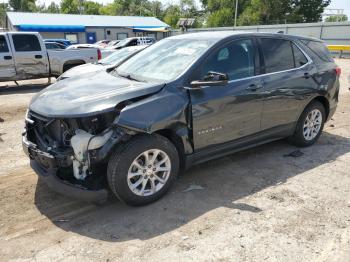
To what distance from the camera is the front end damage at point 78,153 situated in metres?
3.54

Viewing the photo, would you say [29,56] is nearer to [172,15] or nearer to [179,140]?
[179,140]

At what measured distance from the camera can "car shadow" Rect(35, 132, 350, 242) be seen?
3586mm

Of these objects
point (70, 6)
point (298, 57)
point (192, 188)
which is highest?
point (70, 6)

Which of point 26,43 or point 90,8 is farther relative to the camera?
point 90,8

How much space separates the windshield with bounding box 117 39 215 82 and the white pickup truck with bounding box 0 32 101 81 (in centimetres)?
860

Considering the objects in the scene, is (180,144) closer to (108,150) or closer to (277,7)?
(108,150)

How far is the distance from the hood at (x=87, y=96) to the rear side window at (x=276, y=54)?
1759 mm

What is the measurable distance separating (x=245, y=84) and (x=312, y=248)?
2136 millimetres

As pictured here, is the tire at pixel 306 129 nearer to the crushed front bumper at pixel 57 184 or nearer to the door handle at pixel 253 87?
the door handle at pixel 253 87

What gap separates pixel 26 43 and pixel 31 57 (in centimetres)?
51

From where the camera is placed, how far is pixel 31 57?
1253 cm

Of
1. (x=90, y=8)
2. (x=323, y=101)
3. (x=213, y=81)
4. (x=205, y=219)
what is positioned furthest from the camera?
(x=90, y=8)

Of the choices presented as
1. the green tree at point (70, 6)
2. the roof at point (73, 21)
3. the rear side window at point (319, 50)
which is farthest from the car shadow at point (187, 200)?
the green tree at point (70, 6)

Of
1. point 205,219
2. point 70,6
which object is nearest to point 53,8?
point 70,6
